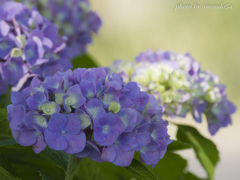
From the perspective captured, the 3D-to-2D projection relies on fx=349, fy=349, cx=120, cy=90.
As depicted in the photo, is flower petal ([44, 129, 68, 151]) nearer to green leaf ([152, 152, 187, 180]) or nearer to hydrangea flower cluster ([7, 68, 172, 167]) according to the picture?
hydrangea flower cluster ([7, 68, 172, 167])

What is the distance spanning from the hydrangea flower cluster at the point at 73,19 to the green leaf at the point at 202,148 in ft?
1.08

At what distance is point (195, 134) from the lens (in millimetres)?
736

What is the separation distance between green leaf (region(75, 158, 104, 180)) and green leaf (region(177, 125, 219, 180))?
0.23m

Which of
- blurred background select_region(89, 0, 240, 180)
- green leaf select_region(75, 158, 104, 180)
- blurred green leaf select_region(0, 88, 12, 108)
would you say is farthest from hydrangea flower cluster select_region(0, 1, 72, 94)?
blurred background select_region(89, 0, 240, 180)

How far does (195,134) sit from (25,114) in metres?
0.46

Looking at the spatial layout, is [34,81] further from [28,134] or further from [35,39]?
[35,39]

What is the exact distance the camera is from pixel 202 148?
0.70 meters

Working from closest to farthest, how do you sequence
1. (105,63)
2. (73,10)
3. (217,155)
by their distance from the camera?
(217,155), (73,10), (105,63)

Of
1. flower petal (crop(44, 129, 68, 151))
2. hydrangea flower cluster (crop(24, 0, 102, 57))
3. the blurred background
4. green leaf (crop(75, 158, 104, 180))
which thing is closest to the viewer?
flower petal (crop(44, 129, 68, 151))

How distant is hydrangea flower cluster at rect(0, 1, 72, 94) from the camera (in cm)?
58

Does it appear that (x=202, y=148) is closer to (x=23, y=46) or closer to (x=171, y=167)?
(x=171, y=167)

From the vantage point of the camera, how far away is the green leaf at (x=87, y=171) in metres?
0.51

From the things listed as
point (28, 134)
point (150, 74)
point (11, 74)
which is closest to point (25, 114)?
point (28, 134)

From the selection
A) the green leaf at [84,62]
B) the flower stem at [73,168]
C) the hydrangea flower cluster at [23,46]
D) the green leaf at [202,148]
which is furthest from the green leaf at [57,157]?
the green leaf at [84,62]
